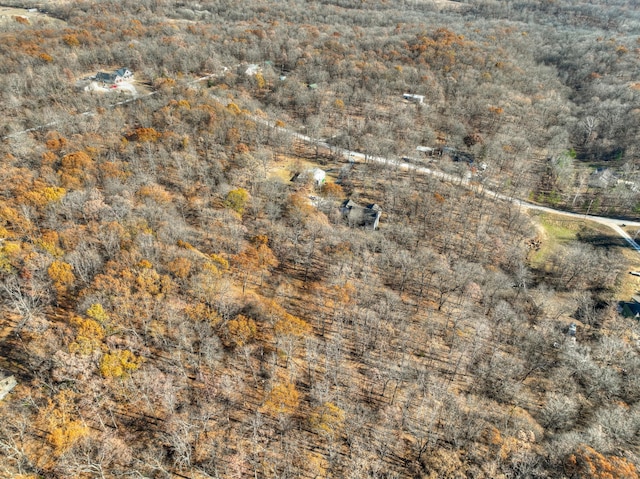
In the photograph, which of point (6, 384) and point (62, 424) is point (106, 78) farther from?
point (62, 424)

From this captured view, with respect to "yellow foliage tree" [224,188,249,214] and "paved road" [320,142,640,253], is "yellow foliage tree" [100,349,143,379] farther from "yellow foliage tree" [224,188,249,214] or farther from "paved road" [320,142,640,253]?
"paved road" [320,142,640,253]

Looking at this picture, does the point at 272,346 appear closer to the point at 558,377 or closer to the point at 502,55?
the point at 558,377

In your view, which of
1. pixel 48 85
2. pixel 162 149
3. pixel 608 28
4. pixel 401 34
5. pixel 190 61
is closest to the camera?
pixel 162 149

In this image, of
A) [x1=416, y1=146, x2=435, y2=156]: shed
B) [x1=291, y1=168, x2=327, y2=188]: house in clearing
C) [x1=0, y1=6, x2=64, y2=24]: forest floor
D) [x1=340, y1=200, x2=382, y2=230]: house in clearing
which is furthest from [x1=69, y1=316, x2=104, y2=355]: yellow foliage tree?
[x1=0, y1=6, x2=64, y2=24]: forest floor

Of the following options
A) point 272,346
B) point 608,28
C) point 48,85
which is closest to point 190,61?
point 48,85

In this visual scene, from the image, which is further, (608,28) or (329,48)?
(608,28)

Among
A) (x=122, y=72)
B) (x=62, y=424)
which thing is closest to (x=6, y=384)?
(x=62, y=424)
